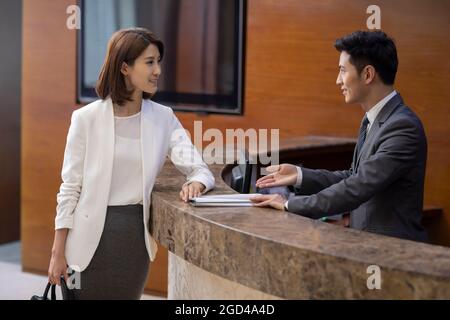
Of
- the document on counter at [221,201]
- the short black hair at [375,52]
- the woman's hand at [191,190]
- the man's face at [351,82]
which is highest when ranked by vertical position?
the short black hair at [375,52]

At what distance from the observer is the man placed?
274 cm

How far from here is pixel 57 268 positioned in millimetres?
2904

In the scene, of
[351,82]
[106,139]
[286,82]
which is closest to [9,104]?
[286,82]

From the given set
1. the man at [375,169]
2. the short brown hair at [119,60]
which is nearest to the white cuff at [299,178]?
the man at [375,169]

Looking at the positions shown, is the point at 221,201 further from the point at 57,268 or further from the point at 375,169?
the point at 57,268

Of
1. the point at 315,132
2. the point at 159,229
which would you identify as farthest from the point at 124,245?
the point at 315,132

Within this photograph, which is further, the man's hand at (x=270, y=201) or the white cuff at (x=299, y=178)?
the white cuff at (x=299, y=178)

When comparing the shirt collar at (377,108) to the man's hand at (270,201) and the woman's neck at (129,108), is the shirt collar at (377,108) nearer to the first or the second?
the man's hand at (270,201)

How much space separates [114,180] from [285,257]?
94cm

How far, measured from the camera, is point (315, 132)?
17.7 ft

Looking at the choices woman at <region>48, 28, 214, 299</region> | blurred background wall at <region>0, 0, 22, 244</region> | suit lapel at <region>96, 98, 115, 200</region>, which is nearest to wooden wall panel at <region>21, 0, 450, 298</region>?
blurred background wall at <region>0, 0, 22, 244</region>

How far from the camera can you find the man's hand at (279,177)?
3.01 metres
